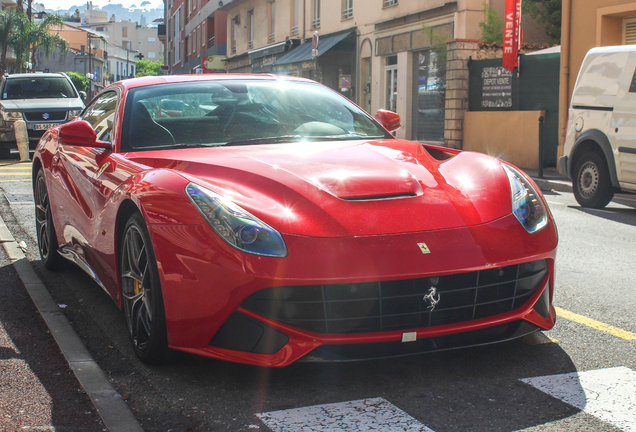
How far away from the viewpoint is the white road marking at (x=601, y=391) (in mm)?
2740

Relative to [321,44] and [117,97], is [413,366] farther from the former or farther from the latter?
[321,44]

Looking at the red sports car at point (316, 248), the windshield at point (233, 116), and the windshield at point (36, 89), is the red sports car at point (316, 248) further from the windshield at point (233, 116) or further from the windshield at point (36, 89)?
the windshield at point (36, 89)

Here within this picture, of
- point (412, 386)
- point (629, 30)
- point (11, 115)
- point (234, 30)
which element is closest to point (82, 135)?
point (412, 386)

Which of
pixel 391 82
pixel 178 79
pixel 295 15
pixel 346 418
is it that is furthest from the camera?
pixel 295 15

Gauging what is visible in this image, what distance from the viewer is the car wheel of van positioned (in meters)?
9.39

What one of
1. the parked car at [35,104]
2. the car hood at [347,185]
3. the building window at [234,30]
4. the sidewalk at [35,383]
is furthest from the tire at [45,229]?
the building window at [234,30]

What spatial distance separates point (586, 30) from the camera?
49.0 ft

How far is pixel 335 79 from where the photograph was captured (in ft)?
90.6

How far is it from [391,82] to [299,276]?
2140 centimetres

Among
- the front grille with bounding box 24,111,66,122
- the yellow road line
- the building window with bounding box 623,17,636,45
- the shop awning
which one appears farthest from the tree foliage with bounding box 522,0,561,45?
the yellow road line

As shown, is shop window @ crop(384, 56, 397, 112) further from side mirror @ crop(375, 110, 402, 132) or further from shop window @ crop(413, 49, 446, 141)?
→ side mirror @ crop(375, 110, 402, 132)

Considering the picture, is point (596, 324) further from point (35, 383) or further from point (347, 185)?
point (35, 383)

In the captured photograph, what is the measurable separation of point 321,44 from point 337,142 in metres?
23.4

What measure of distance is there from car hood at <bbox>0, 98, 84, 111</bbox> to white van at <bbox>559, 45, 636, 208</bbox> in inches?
452
